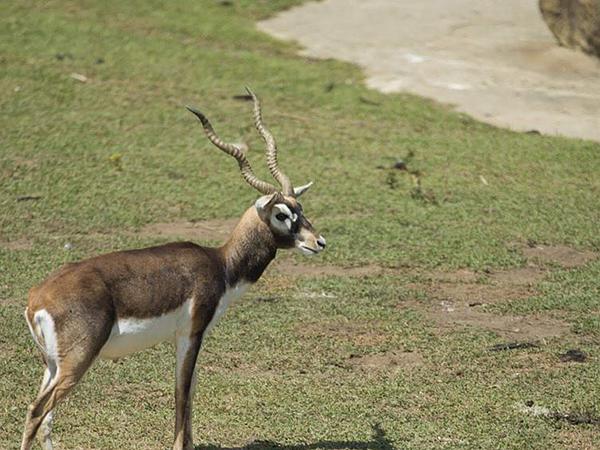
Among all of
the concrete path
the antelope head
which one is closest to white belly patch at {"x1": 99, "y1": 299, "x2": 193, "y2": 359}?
the antelope head

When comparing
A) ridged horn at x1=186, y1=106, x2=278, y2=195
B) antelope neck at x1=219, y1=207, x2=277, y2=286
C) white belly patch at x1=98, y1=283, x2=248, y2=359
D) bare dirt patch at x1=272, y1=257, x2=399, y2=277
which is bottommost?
bare dirt patch at x1=272, y1=257, x2=399, y2=277

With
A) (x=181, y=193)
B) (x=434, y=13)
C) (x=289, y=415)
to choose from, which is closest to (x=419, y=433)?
(x=289, y=415)

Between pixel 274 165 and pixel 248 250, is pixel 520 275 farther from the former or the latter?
pixel 248 250

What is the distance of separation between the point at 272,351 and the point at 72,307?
264cm

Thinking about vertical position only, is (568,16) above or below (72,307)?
below

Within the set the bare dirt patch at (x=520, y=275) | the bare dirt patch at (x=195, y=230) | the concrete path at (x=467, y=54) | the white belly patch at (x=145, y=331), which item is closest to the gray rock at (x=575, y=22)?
the concrete path at (x=467, y=54)

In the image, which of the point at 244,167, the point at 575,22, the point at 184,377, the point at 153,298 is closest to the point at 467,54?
the point at 575,22

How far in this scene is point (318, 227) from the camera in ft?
37.1

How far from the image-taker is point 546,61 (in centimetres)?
1588

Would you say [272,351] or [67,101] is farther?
[67,101]

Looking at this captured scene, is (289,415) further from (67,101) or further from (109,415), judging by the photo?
(67,101)

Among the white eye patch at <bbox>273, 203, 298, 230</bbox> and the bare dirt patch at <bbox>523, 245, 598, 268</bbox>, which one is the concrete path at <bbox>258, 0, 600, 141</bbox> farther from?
the white eye patch at <bbox>273, 203, 298, 230</bbox>

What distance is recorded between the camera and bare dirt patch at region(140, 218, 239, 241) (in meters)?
11.1

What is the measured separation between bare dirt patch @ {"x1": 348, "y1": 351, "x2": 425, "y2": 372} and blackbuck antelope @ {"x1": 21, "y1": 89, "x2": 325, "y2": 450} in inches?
62.6
